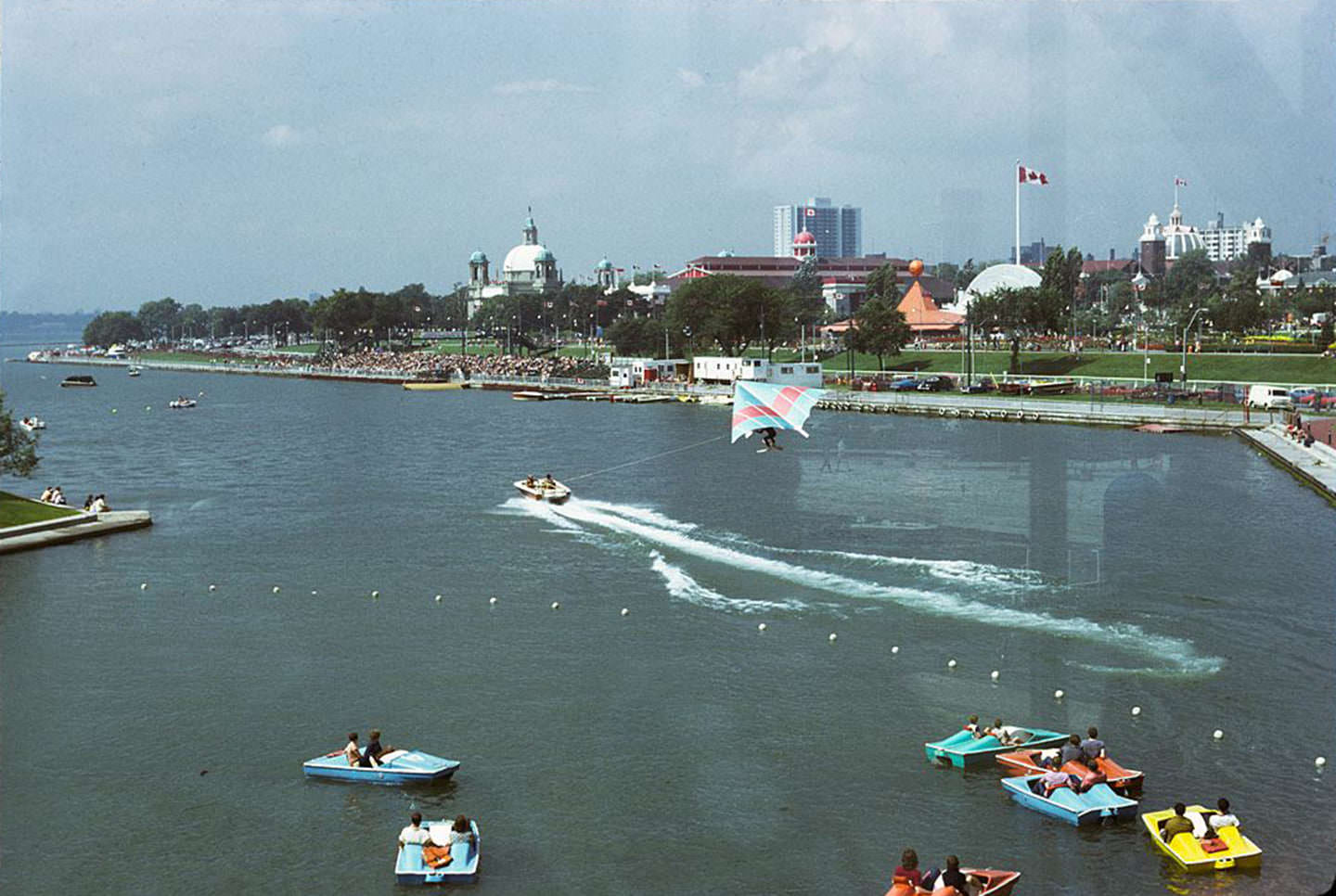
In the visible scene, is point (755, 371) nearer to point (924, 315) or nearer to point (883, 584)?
point (924, 315)

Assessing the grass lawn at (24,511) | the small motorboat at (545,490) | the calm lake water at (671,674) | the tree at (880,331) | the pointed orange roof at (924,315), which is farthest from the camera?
the pointed orange roof at (924,315)

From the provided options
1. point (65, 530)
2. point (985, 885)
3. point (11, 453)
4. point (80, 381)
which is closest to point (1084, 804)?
point (985, 885)

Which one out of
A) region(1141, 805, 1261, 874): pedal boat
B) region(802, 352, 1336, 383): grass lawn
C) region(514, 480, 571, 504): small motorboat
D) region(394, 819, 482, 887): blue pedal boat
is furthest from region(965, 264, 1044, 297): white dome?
region(394, 819, 482, 887): blue pedal boat

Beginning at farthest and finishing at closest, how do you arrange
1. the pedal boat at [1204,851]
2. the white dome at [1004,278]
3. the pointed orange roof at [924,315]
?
the white dome at [1004,278]
the pointed orange roof at [924,315]
the pedal boat at [1204,851]

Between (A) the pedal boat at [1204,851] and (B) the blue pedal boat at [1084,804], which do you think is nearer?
(A) the pedal boat at [1204,851]

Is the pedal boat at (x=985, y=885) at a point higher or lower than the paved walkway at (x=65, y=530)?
lower

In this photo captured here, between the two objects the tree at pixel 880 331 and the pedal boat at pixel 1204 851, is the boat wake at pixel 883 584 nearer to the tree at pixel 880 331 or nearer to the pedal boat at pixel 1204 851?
the pedal boat at pixel 1204 851

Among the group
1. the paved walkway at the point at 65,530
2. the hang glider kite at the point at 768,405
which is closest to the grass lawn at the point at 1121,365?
the hang glider kite at the point at 768,405

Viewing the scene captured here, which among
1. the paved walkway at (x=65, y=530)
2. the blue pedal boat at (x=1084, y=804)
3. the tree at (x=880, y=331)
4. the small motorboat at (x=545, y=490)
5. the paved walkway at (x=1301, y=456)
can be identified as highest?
the tree at (x=880, y=331)
